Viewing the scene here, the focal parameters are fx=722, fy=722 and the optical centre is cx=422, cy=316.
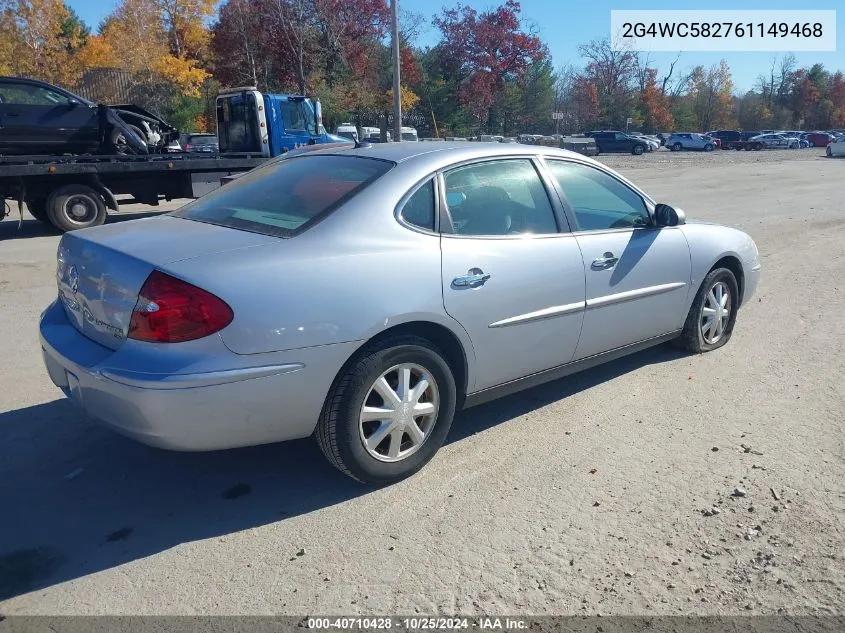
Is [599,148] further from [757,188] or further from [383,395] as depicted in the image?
[383,395]

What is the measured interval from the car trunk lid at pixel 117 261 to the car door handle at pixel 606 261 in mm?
1996

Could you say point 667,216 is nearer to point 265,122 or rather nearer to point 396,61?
point 265,122

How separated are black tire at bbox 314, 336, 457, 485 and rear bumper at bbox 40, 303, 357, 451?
0.07 metres

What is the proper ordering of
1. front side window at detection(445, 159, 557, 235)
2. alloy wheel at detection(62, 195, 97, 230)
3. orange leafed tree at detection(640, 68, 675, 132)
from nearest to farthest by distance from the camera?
front side window at detection(445, 159, 557, 235) < alloy wheel at detection(62, 195, 97, 230) < orange leafed tree at detection(640, 68, 675, 132)

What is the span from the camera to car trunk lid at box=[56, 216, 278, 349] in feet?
10.1

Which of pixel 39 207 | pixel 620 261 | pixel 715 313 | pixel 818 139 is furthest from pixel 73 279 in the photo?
pixel 818 139

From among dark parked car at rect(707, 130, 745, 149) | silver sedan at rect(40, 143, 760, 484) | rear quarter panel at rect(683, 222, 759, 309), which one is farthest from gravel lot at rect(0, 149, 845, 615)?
dark parked car at rect(707, 130, 745, 149)

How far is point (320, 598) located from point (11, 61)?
4066 centimetres

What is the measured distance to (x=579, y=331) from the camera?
424 centimetres

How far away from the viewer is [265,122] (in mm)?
→ 16172

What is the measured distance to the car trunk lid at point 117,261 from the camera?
3.08 metres

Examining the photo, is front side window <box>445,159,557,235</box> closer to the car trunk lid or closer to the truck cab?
the car trunk lid

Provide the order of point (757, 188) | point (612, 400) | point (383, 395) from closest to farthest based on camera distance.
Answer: point (383, 395) < point (612, 400) < point (757, 188)

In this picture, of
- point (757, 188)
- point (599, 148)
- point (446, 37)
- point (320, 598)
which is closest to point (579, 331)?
point (320, 598)
